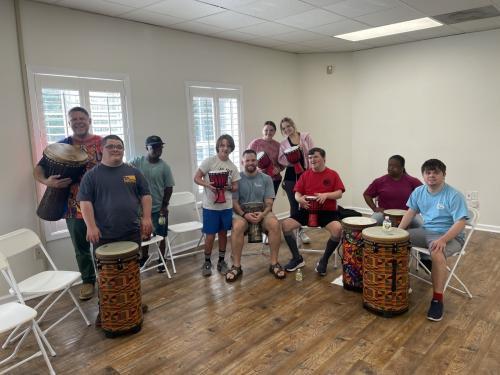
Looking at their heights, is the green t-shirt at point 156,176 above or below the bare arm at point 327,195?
above

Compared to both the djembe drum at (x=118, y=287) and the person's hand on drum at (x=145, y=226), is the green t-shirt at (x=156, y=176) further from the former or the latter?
the djembe drum at (x=118, y=287)

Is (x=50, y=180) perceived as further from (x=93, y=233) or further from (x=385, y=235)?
(x=385, y=235)

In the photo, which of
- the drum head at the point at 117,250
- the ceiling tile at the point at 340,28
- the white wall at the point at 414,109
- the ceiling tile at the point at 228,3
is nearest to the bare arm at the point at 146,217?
the drum head at the point at 117,250

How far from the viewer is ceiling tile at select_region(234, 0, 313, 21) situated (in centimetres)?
353

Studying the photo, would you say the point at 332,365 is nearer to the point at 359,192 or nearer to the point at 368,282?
the point at 368,282

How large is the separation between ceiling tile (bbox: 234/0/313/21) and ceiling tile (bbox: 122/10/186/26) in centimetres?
74

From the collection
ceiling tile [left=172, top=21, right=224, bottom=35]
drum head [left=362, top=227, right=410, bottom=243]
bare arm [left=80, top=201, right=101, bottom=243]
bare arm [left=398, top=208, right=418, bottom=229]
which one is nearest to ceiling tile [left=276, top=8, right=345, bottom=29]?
ceiling tile [left=172, top=21, right=224, bottom=35]

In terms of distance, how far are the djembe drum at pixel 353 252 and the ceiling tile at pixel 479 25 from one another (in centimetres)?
→ 288

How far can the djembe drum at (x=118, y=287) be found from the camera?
8.67 ft

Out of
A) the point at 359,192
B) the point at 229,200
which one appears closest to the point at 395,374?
the point at 229,200

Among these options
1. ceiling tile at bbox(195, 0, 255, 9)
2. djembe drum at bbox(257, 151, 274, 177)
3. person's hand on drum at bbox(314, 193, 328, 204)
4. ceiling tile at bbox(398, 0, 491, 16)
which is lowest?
person's hand on drum at bbox(314, 193, 328, 204)

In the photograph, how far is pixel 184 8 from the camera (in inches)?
142

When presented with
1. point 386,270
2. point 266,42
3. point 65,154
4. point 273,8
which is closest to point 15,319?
point 65,154

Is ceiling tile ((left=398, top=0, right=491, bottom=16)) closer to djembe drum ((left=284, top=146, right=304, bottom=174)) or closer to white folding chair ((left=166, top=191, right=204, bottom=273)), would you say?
djembe drum ((left=284, top=146, right=304, bottom=174))
